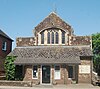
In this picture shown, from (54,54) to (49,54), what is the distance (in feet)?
2.58

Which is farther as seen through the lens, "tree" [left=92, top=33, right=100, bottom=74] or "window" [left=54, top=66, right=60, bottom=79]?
"tree" [left=92, top=33, right=100, bottom=74]

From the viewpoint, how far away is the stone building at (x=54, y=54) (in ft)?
111

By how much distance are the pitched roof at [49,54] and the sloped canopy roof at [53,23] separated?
3508 mm

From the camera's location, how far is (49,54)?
3612 centimetres

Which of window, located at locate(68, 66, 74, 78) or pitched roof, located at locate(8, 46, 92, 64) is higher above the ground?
pitched roof, located at locate(8, 46, 92, 64)

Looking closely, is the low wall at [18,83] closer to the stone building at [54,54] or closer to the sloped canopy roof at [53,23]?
the stone building at [54,54]

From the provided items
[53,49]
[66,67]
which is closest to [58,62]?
[66,67]

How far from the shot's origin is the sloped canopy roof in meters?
39.6

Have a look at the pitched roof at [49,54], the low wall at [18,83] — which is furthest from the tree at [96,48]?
the low wall at [18,83]

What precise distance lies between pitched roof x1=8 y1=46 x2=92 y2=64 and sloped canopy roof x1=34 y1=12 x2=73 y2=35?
351 centimetres

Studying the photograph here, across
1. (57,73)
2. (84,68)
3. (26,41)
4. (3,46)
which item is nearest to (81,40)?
(84,68)

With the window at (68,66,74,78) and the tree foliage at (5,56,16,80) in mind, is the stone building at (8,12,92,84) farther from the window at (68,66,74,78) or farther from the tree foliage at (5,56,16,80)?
the tree foliage at (5,56,16,80)

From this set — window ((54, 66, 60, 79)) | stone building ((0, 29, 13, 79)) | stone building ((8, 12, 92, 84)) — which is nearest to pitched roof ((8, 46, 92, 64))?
stone building ((8, 12, 92, 84))

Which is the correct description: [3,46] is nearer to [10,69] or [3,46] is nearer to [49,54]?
[10,69]
